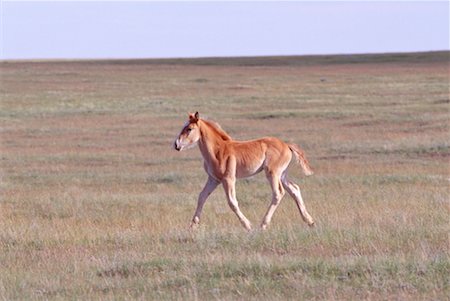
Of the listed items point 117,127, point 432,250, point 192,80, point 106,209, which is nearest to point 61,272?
point 432,250

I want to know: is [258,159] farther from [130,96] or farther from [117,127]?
[130,96]

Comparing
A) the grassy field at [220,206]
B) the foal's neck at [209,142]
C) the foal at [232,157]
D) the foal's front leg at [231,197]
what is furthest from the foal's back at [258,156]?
the grassy field at [220,206]

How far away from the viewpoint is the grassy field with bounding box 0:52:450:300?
835cm

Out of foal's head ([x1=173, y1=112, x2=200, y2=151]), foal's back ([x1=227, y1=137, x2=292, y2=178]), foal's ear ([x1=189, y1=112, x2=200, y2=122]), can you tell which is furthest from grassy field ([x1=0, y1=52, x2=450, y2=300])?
foal's ear ([x1=189, y1=112, x2=200, y2=122])

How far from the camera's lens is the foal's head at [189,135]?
12.4 m

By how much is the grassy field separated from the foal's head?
116 cm

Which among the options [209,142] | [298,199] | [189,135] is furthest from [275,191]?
[189,135]

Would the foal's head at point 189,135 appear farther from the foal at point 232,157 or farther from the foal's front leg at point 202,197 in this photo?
the foal's front leg at point 202,197

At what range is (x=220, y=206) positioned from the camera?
16.1 meters

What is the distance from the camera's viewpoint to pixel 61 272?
29.7 feet

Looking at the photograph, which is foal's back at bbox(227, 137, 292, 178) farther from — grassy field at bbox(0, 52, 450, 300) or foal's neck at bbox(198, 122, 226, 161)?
grassy field at bbox(0, 52, 450, 300)

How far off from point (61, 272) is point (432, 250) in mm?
3574

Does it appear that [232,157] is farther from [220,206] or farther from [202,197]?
[220,206]

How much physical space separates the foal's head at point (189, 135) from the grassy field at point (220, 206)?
1.16 m
